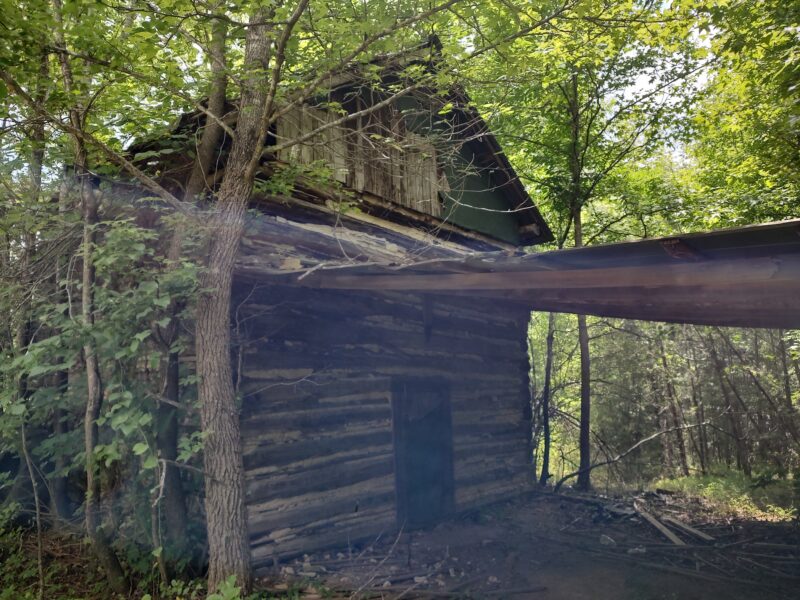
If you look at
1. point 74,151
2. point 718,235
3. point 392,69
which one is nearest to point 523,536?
point 718,235

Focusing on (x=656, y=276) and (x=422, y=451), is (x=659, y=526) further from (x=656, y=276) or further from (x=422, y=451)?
(x=656, y=276)

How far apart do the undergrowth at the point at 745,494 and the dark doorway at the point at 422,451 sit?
5195mm

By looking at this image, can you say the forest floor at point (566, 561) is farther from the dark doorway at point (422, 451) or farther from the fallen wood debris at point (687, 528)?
the dark doorway at point (422, 451)

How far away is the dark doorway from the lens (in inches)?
305

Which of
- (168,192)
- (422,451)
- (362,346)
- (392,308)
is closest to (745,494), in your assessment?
(422,451)

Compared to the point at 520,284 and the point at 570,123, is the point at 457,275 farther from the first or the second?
the point at 570,123

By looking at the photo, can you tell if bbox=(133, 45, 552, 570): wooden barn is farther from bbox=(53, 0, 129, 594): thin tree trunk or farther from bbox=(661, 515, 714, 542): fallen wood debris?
bbox=(661, 515, 714, 542): fallen wood debris

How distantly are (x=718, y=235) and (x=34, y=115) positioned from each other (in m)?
6.38

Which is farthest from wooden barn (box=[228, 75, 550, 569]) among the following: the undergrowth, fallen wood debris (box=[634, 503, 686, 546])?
the undergrowth

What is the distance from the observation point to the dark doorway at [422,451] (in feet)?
25.5

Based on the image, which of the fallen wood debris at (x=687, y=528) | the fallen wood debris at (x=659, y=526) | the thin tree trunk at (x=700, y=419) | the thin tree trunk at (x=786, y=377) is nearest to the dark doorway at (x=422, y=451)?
the fallen wood debris at (x=659, y=526)

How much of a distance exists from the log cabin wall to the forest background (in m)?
0.72

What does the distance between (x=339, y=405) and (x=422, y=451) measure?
187 centimetres

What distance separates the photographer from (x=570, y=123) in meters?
12.1
